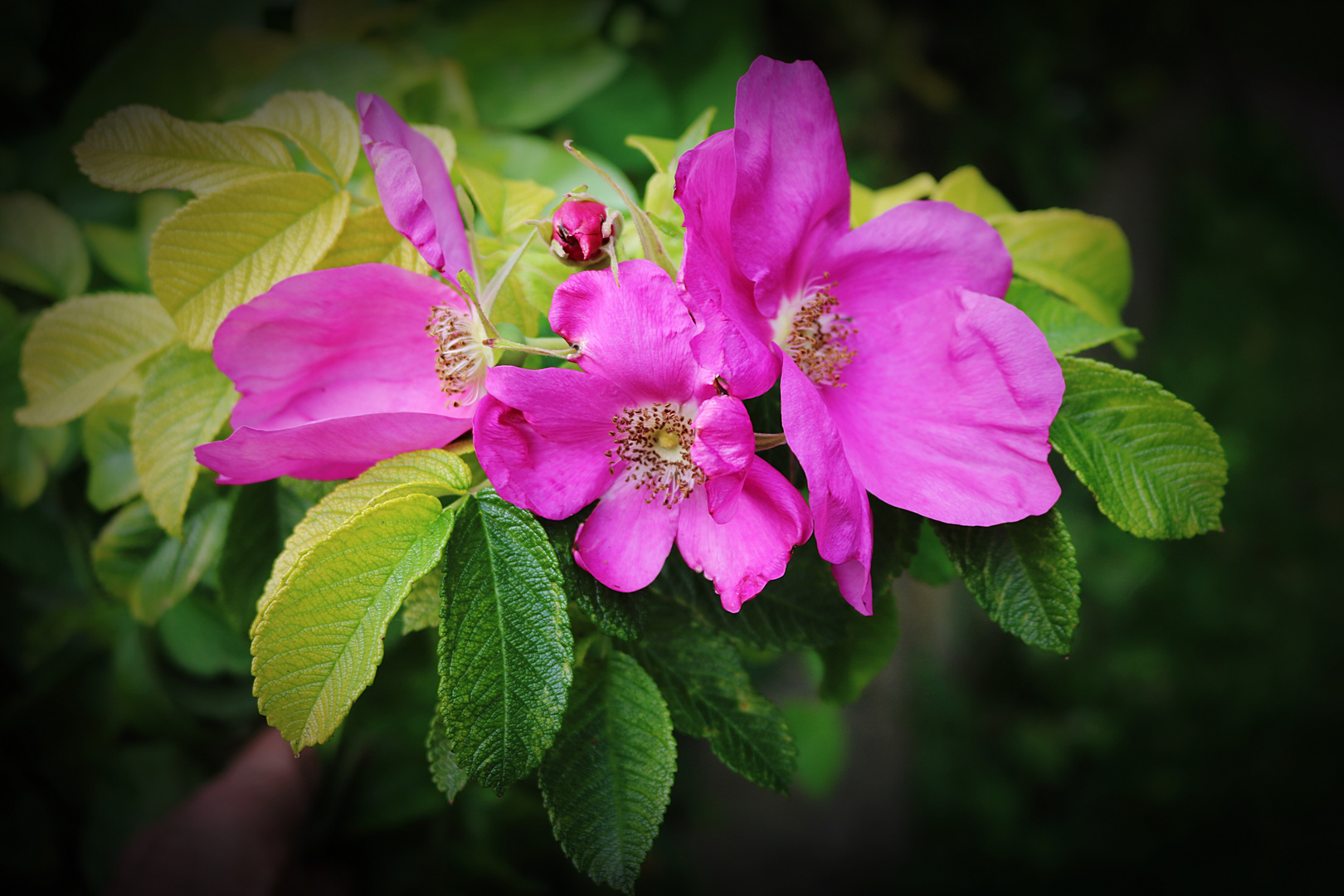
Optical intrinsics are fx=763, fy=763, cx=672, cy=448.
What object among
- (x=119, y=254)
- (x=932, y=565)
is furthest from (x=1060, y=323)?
(x=119, y=254)

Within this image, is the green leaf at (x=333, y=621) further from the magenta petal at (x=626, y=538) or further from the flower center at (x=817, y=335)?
the flower center at (x=817, y=335)

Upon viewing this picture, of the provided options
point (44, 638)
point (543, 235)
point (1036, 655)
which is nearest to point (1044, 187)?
point (1036, 655)

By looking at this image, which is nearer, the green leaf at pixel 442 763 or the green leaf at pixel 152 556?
the green leaf at pixel 442 763

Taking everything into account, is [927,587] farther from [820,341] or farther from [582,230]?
[582,230]

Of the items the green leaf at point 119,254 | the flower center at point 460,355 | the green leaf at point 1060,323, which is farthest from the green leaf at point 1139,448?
the green leaf at point 119,254

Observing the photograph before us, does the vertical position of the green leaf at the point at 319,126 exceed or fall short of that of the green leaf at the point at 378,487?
it exceeds it

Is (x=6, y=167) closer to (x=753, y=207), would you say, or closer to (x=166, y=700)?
(x=166, y=700)

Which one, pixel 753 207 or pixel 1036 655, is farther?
pixel 1036 655
